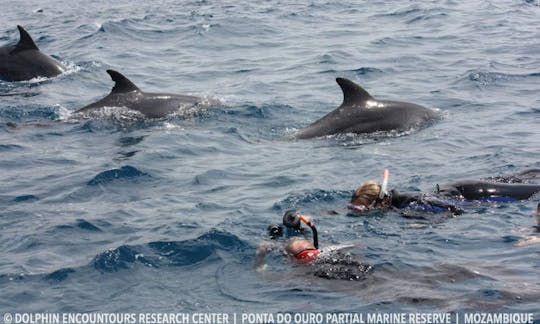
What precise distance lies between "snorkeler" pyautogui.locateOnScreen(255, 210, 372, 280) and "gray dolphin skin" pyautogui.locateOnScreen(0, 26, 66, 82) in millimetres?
13023

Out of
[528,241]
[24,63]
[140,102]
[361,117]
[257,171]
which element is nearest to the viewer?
[528,241]

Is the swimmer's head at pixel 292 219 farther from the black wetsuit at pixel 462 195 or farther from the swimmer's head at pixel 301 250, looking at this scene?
the black wetsuit at pixel 462 195

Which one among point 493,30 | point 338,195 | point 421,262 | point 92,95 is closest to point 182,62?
point 92,95

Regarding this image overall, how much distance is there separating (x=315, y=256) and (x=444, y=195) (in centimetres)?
294

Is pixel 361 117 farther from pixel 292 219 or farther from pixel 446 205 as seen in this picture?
pixel 292 219

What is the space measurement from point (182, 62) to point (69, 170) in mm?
10874

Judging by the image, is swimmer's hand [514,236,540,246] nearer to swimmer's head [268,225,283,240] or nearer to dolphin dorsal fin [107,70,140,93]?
swimmer's head [268,225,283,240]

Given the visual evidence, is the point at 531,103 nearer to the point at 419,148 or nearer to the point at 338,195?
the point at 419,148

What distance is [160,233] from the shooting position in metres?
11.0

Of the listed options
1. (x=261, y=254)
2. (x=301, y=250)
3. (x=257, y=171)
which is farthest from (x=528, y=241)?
(x=257, y=171)

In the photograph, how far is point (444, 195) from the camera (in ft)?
38.3

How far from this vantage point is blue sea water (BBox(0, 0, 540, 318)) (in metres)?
9.20

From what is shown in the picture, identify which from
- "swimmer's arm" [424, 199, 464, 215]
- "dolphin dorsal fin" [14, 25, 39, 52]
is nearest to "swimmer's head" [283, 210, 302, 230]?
"swimmer's arm" [424, 199, 464, 215]

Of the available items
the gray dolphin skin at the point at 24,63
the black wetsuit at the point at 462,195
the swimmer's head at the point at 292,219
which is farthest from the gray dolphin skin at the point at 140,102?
the swimmer's head at the point at 292,219
